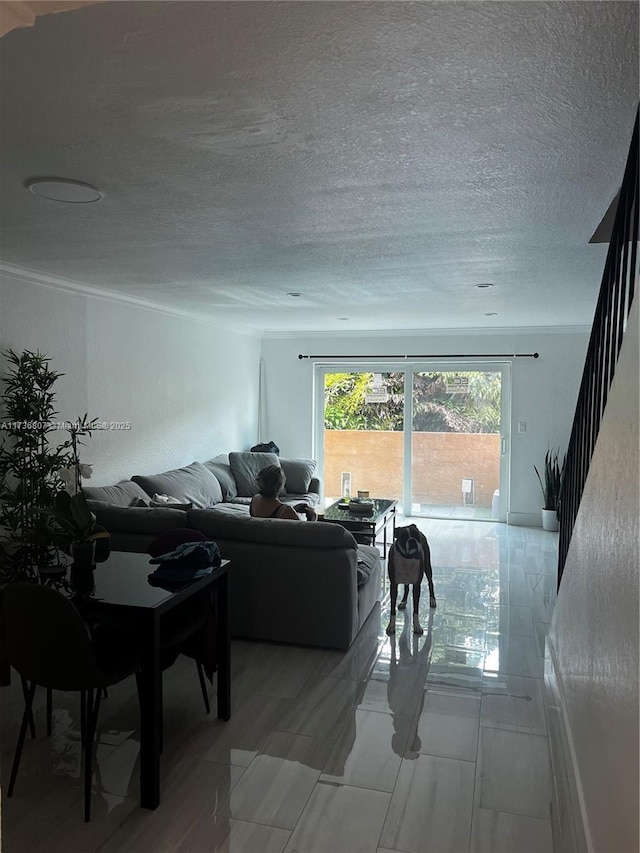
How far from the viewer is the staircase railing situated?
189cm

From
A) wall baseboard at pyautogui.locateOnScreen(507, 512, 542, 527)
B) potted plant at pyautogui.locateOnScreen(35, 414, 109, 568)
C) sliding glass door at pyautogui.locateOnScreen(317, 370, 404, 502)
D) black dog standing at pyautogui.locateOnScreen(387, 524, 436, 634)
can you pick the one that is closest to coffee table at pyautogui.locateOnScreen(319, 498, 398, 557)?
black dog standing at pyautogui.locateOnScreen(387, 524, 436, 634)

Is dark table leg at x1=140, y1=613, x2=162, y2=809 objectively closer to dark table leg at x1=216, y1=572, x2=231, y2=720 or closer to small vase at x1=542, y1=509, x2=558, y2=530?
dark table leg at x1=216, y1=572, x2=231, y2=720

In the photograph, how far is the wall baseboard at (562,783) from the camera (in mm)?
2057

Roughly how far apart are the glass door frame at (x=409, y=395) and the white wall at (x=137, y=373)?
3.11 ft

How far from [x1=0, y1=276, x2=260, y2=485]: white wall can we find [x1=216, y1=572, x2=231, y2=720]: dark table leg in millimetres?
2325

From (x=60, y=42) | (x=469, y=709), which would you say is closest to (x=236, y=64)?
(x=60, y=42)

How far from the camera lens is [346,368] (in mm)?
8391

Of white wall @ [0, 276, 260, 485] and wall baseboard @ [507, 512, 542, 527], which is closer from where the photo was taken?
white wall @ [0, 276, 260, 485]

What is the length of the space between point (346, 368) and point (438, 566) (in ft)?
11.2

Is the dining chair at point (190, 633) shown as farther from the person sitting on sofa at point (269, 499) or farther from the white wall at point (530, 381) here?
the white wall at point (530, 381)

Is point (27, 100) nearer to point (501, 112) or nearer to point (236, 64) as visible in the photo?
point (236, 64)

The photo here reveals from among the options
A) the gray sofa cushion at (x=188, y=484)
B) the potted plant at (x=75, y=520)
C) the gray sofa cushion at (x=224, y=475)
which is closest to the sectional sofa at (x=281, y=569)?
the potted plant at (x=75, y=520)

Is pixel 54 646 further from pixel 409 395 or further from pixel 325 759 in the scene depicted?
pixel 409 395

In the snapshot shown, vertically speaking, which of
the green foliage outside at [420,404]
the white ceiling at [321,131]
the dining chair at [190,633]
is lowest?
the dining chair at [190,633]
